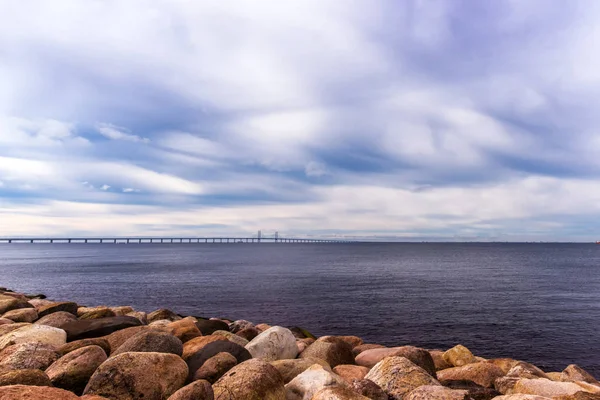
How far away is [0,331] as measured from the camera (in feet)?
43.7

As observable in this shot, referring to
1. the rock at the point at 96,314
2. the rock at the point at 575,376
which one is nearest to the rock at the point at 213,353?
the rock at the point at 96,314

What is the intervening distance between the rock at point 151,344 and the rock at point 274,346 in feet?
7.29

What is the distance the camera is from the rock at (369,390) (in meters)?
8.08

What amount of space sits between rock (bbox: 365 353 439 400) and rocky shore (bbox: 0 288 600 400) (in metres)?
0.02

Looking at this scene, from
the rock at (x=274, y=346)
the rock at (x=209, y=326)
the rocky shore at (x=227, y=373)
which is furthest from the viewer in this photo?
the rock at (x=209, y=326)

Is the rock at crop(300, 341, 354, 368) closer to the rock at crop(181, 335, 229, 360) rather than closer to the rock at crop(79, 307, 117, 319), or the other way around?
the rock at crop(181, 335, 229, 360)

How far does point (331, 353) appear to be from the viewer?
38.7ft

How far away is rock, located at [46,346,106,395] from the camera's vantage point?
8508 millimetres

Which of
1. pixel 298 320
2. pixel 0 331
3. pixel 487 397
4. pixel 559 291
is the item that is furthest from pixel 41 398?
pixel 559 291

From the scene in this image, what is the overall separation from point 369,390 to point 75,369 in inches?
245

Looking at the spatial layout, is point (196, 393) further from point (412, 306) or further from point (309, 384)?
point (412, 306)

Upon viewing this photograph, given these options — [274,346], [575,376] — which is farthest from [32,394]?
[575,376]

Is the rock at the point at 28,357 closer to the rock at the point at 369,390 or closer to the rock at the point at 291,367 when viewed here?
the rock at the point at 291,367

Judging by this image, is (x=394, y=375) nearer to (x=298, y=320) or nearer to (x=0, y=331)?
(x=0, y=331)
